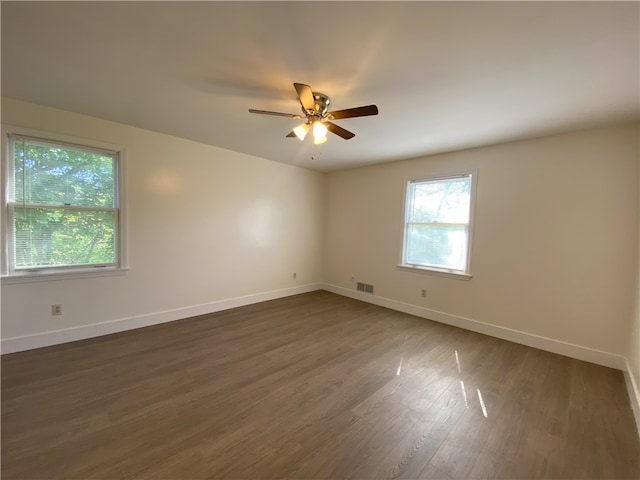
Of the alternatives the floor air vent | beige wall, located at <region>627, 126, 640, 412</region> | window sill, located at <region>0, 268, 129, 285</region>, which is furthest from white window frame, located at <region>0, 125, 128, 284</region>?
beige wall, located at <region>627, 126, 640, 412</region>

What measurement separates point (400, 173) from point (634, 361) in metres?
3.30

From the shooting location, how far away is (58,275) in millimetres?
2834

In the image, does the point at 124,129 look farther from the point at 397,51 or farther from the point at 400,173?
the point at 400,173

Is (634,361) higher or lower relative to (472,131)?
lower

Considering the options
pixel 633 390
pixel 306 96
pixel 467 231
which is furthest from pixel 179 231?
pixel 633 390

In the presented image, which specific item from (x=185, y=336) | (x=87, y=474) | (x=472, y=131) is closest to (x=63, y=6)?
(x=87, y=474)

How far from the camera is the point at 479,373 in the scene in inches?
101

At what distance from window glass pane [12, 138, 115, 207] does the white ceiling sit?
48cm

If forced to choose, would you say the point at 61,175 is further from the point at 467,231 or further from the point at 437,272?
the point at 467,231

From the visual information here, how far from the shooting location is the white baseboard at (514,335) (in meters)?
2.77

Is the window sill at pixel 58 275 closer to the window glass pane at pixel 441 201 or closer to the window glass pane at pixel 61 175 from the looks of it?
the window glass pane at pixel 61 175

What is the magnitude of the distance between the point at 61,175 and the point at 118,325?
1.80 meters

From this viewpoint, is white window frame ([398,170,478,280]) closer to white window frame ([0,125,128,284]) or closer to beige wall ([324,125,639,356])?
beige wall ([324,125,639,356])

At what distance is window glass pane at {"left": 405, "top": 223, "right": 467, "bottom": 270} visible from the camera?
378 centimetres
